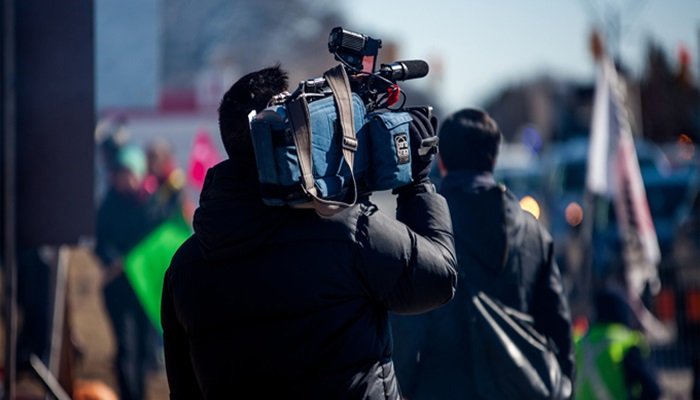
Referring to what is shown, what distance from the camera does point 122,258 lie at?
949cm

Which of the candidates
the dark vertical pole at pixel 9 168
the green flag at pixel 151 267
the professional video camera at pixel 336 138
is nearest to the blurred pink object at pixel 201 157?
the green flag at pixel 151 267

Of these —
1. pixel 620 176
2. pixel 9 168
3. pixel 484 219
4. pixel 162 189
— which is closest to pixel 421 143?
pixel 484 219

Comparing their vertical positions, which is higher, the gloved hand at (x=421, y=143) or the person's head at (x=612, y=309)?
the gloved hand at (x=421, y=143)

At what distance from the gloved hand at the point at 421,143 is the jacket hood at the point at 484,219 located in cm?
119

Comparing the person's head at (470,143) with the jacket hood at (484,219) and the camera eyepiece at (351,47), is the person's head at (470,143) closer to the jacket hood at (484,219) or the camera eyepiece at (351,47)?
the jacket hood at (484,219)

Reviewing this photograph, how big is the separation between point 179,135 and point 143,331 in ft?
25.7

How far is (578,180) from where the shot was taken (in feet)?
73.9

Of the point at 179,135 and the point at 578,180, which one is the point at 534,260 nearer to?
the point at 179,135

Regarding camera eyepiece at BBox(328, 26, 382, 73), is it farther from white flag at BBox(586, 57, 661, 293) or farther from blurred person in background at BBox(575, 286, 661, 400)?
white flag at BBox(586, 57, 661, 293)

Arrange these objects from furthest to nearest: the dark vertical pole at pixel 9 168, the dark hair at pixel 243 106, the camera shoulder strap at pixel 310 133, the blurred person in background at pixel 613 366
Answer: the blurred person in background at pixel 613 366 < the dark vertical pole at pixel 9 168 < the dark hair at pixel 243 106 < the camera shoulder strap at pixel 310 133

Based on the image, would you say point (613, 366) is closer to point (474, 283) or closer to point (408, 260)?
point (474, 283)

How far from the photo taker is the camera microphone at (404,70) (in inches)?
128

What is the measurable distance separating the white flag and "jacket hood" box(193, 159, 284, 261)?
709cm

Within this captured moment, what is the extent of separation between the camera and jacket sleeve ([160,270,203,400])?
3246mm
